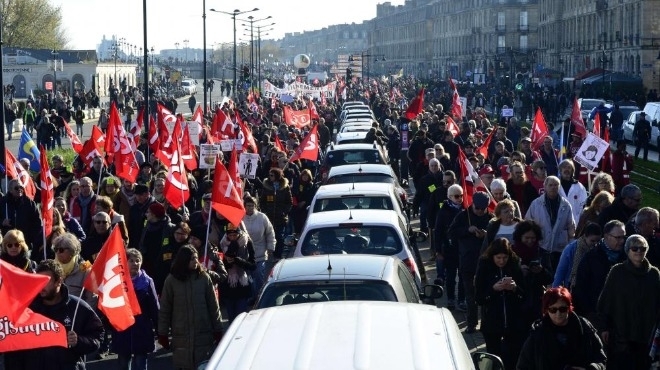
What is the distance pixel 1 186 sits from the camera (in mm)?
18406

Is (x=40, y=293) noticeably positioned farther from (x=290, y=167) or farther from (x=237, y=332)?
(x=290, y=167)

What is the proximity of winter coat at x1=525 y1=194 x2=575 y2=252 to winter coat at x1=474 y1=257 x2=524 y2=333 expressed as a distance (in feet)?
11.0

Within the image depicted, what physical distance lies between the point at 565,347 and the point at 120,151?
444 inches

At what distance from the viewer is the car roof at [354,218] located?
11695 mm

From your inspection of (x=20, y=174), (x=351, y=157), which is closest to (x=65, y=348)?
(x=20, y=174)

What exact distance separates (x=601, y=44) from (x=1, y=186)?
7298cm

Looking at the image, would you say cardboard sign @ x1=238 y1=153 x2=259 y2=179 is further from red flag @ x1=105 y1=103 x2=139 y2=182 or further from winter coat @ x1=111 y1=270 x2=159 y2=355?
winter coat @ x1=111 y1=270 x2=159 y2=355

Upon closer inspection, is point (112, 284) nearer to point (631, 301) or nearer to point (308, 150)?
point (631, 301)

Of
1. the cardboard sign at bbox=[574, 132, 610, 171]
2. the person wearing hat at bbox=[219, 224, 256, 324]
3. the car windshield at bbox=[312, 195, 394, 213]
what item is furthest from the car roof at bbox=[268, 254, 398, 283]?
the cardboard sign at bbox=[574, 132, 610, 171]

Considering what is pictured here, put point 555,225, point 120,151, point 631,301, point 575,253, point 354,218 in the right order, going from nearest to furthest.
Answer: point 631,301, point 575,253, point 354,218, point 555,225, point 120,151

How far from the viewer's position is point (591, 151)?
17375mm

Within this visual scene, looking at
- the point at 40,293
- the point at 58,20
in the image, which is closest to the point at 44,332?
the point at 40,293

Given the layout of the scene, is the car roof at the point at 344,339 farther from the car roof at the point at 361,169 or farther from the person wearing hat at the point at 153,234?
the car roof at the point at 361,169

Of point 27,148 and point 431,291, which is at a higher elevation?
point 27,148
